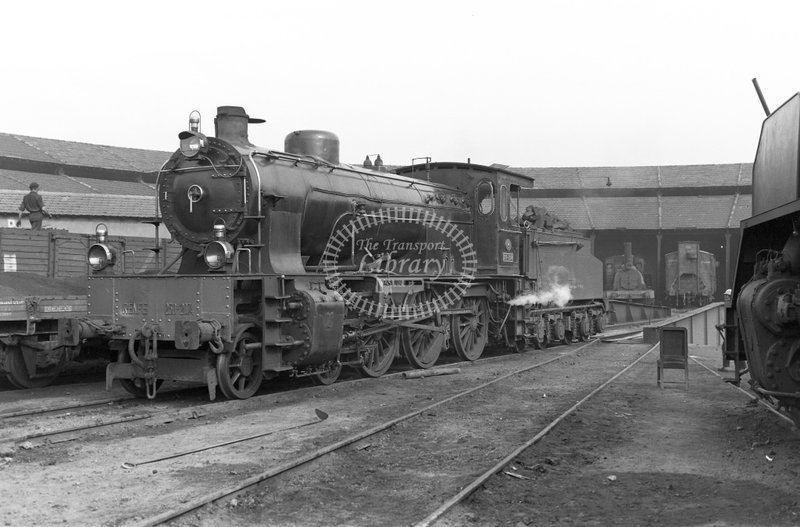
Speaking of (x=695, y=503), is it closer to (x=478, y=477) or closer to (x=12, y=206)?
(x=478, y=477)

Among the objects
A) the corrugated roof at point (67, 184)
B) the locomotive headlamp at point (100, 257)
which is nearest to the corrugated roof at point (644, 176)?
the corrugated roof at point (67, 184)

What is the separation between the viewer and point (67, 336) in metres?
9.71

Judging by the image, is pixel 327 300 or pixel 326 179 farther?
pixel 326 179

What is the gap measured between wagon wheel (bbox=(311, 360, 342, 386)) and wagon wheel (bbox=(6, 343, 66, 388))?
382 cm

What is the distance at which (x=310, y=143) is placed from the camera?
1173 centimetres

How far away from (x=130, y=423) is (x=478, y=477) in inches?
160

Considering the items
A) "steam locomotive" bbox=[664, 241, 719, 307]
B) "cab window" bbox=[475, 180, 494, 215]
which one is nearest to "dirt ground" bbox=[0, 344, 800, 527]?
"cab window" bbox=[475, 180, 494, 215]

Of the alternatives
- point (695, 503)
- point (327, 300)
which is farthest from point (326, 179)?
point (695, 503)

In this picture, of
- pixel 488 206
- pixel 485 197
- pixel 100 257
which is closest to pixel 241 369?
pixel 100 257

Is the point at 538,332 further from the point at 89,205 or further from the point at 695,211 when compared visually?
the point at 695,211

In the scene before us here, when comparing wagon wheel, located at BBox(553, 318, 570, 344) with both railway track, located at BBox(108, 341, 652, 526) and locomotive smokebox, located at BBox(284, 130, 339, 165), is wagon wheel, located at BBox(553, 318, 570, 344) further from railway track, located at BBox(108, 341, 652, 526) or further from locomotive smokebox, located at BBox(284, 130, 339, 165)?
locomotive smokebox, located at BBox(284, 130, 339, 165)

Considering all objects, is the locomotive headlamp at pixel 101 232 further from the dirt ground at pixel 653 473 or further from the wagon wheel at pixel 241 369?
the dirt ground at pixel 653 473

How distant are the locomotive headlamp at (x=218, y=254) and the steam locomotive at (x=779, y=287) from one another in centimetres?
567

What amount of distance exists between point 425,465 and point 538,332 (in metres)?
10.9
